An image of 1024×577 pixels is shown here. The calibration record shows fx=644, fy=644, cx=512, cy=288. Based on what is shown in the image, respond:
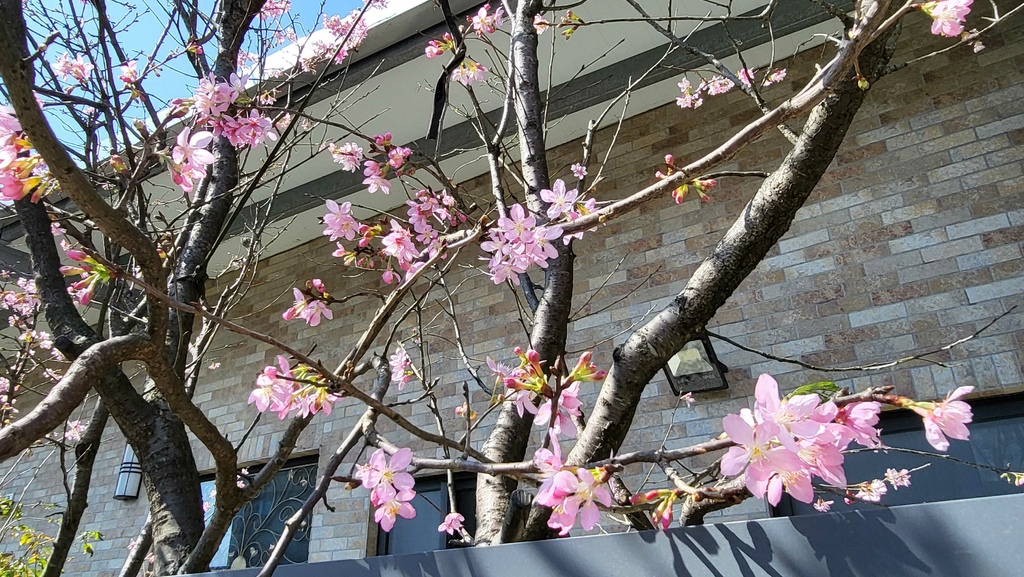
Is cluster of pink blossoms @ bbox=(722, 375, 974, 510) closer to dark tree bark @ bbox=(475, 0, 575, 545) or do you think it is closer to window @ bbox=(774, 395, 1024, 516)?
dark tree bark @ bbox=(475, 0, 575, 545)

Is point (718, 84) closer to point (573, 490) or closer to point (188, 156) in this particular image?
point (188, 156)

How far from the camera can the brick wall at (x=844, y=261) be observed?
2471 mm

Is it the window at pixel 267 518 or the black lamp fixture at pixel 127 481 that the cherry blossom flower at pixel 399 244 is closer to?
the window at pixel 267 518

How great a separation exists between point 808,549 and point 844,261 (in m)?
2.35

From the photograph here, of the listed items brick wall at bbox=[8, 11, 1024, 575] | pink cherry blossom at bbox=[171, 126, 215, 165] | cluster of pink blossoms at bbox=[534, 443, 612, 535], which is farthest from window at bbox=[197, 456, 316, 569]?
cluster of pink blossoms at bbox=[534, 443, 612, 535]

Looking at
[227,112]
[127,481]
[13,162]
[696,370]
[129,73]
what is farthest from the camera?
[127,481]

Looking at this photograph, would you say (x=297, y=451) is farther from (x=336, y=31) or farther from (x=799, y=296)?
(x=799, y=296)

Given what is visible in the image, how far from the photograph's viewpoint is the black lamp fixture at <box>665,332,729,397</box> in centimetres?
263

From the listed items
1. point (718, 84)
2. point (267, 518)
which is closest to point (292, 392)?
point (718, 84)

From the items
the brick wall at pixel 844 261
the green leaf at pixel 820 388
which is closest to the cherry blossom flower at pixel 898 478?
the brick wall at pixel 844 261

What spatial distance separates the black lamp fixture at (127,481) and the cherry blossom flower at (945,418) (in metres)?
4.62

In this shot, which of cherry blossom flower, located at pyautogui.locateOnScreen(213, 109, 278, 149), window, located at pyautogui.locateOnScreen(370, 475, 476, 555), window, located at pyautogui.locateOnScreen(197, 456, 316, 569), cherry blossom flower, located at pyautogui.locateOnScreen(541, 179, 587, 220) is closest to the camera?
cherry blossom flower, located at pyautogui.locateOnScreen(541, 179, 587, 220)

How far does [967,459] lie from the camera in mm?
2332

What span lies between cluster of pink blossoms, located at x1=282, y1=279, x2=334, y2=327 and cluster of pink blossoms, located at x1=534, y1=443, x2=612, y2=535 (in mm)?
616
